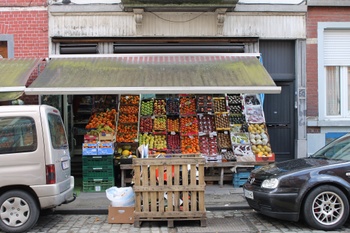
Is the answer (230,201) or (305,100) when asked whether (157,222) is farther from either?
(305,100)

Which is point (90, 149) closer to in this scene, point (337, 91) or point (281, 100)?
point (281, 100)

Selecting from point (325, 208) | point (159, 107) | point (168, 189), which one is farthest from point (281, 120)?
point (168, 189)

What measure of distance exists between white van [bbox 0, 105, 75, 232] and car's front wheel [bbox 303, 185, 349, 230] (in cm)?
408

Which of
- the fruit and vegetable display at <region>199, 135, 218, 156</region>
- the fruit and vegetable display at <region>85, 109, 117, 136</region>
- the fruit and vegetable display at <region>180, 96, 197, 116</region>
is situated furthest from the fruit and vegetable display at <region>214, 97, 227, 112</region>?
the fruit and vegetable display at <region>85, 109, 117, 136</region>

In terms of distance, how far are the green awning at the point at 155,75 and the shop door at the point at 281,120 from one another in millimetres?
1500

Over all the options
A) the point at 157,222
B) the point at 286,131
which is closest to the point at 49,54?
the point at 157,222

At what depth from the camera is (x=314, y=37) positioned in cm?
1127

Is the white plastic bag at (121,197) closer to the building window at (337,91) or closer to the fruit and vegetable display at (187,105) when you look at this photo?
the fruit and vegetable display at (187,105)

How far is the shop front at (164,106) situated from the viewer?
356 inches

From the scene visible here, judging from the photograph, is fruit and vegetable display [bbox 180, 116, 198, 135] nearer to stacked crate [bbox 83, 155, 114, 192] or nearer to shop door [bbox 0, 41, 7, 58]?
stacked crate [bbox 83, 155, 114, 192]

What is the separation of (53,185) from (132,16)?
5.62 meters

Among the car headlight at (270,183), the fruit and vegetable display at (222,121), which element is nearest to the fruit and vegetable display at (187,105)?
the fruit and vegetable display at (222,121)

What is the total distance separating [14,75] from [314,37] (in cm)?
765

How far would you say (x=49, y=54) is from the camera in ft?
35.9
